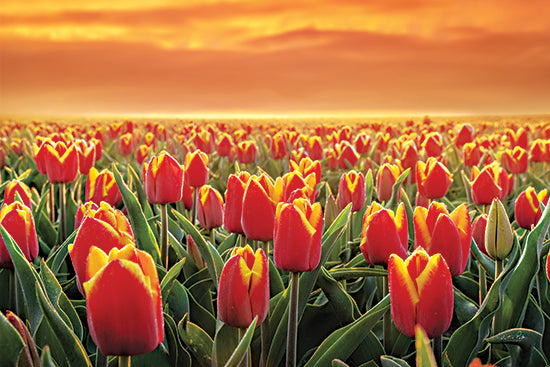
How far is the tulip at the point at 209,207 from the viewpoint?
254 centimetres

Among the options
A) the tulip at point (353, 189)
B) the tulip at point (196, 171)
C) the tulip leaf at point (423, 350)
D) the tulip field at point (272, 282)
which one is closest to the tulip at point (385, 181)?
the tulip field at point (272, 282)

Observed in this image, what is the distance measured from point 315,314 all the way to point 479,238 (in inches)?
29.5

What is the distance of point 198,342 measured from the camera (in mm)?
1626

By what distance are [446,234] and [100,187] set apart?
1.81 m

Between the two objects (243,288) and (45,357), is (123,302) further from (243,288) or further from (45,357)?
(243,288)

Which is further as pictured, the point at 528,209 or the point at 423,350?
the point at 528,209

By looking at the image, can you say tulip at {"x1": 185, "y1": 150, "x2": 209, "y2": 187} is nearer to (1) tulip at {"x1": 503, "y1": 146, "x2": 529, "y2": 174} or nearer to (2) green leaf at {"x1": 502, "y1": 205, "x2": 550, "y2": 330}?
(2) green leaf at {"x1": 502, "y1": 205, "x2": 550, "y2": 330}

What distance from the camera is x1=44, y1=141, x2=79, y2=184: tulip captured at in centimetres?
304

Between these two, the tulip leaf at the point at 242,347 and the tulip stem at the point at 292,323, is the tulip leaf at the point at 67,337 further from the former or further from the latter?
the tulip stem at the point at 292,323

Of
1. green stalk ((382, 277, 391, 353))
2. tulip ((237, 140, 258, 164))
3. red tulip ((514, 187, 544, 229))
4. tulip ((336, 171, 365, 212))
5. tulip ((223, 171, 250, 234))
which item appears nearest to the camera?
green stalk ((382, 277, 391, 353))

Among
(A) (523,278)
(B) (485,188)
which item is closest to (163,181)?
(A) (523,278)

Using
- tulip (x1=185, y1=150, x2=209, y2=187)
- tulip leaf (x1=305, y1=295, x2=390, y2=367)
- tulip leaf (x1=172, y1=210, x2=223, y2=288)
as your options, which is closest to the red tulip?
tulip leaf (x1=305, y1=295, x2=390, y2=367)

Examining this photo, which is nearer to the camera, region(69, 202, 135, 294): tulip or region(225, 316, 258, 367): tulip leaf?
region(225, 316, 258, 367): tulip leaf

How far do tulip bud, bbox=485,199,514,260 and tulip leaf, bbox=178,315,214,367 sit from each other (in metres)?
1.04
